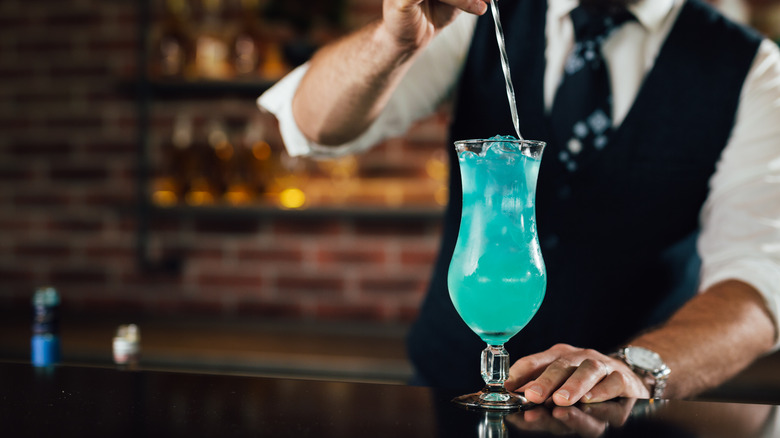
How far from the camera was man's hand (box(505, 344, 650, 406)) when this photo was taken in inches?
32.2

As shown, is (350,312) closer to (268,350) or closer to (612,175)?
(268,350)

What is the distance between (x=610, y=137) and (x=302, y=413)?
814 mm

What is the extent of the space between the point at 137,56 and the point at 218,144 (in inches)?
19.4

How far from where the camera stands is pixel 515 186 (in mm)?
875

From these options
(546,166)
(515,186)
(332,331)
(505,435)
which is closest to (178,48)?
(332,331)

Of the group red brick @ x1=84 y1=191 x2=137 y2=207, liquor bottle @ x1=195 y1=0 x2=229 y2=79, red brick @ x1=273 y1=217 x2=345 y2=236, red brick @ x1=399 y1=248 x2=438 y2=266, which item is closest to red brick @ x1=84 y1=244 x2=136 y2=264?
red brick @ x1=84 y1=191 x2=137 y2=207

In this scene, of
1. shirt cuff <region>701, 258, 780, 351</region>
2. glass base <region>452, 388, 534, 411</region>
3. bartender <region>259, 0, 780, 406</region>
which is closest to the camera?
glass base <region>452, 388, 534, 411</region>

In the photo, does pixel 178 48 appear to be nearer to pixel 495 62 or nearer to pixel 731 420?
pixel 495 62

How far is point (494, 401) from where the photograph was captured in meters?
0.81

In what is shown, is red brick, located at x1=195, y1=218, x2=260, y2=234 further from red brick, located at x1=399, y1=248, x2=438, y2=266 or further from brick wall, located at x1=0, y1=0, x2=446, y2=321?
red brick, located at x1=399, y1=248, x2=438, y2=266

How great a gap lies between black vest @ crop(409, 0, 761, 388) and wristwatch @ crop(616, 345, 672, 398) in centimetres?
35

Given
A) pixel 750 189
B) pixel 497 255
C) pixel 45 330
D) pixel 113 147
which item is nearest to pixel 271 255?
pixel 113 147

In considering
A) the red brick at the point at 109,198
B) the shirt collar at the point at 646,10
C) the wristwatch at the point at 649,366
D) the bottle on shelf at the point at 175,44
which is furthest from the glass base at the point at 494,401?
the red brick at the point at 109,198

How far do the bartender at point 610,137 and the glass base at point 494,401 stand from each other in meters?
0.53
